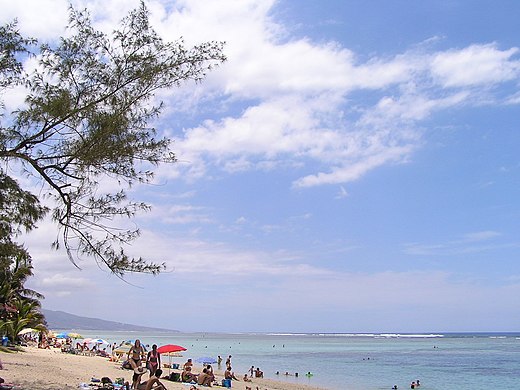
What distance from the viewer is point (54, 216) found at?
9.33 m

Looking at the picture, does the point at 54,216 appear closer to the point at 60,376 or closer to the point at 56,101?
the point at 56,101

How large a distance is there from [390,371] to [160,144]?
33.6 m

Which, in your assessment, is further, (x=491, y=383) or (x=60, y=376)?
(x=491, y=383)

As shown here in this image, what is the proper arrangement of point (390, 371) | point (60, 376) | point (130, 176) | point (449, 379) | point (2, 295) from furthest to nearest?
1. point (390, 371)
2. point (449, 379)
3. point (2, 295)
4. point (60, 376)
5. point (130, 176)

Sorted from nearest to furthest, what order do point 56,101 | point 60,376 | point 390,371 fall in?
point 56,101 < point 60,376 < point 390,371

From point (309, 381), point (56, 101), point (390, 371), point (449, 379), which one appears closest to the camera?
point (56, 101)

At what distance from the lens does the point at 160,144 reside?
929cm

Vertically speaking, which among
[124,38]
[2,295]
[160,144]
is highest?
[124,38]

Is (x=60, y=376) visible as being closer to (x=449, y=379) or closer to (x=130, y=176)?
(x=130, y=176)

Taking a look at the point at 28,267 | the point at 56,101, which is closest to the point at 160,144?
the point at 56,101

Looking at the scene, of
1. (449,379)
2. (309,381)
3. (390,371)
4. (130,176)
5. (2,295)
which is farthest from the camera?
(390,371)

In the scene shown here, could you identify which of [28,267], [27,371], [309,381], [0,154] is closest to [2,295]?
[28,267]

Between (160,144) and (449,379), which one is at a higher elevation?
(160,144)

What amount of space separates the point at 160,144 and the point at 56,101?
5.80ft
